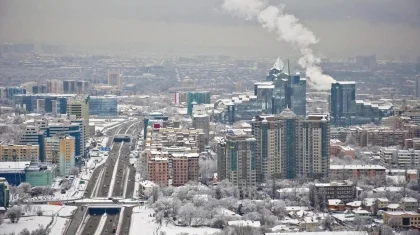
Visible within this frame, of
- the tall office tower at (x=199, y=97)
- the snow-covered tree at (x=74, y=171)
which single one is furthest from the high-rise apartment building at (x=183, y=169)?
the tall office tower at (x=199, y=97)

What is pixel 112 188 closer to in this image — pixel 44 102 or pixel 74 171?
pixel 74 171

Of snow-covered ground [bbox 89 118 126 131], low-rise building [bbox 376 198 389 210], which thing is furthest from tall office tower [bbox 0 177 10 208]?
snow-covered ground [bbox 89 118 126 131]

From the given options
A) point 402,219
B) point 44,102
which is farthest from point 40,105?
point 402,219

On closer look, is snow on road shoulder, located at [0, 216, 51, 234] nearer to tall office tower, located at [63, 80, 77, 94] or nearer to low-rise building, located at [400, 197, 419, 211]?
low-rise building, located at [400, 197, 419, 211]

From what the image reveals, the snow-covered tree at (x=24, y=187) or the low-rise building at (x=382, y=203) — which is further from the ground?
the snow-covered tree at (x=24, y=187)

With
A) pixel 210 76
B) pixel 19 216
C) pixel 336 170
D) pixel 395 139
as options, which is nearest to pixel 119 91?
pixel 210 76

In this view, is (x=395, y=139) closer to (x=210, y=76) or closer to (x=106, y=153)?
(x=106, y=153)

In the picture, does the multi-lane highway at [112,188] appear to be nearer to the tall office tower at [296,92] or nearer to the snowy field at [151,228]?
the snowy field at [151,228]
